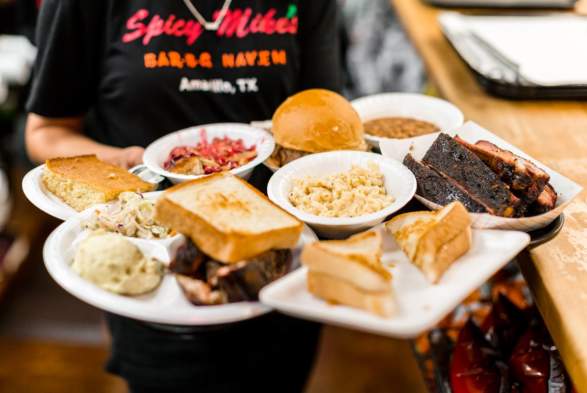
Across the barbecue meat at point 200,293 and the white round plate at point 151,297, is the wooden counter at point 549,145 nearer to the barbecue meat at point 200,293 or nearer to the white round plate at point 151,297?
the white round plate at point 151,297

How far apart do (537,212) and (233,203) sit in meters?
0.64

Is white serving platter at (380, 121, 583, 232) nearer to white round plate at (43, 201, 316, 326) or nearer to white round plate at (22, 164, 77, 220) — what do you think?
white round plate at (43, 201, 316, 326)

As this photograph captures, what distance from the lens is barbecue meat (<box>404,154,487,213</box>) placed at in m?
1.20

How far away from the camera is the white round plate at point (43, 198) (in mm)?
1310

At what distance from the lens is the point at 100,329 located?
2977 millimetres

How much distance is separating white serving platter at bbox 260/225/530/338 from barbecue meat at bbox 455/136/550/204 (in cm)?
13

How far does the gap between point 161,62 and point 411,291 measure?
1166 mm

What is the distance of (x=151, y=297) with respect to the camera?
1076 mm

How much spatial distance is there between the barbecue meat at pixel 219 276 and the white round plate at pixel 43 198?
0.38 metres

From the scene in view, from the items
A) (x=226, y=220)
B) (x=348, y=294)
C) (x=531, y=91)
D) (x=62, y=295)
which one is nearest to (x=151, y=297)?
(x=226, y=220)

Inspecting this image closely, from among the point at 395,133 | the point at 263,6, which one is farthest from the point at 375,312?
the point at 263,6

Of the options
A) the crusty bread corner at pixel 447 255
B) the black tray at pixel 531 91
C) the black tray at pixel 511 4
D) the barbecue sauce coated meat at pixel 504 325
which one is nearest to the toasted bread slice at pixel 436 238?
the crusty bread corner at pixel 447 255

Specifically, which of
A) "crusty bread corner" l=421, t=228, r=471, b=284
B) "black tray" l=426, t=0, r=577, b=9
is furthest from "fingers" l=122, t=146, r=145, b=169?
"black tray" l=426, t=0, r=577, b=9

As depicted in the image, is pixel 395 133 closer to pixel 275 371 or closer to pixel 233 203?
pixel 233 203
